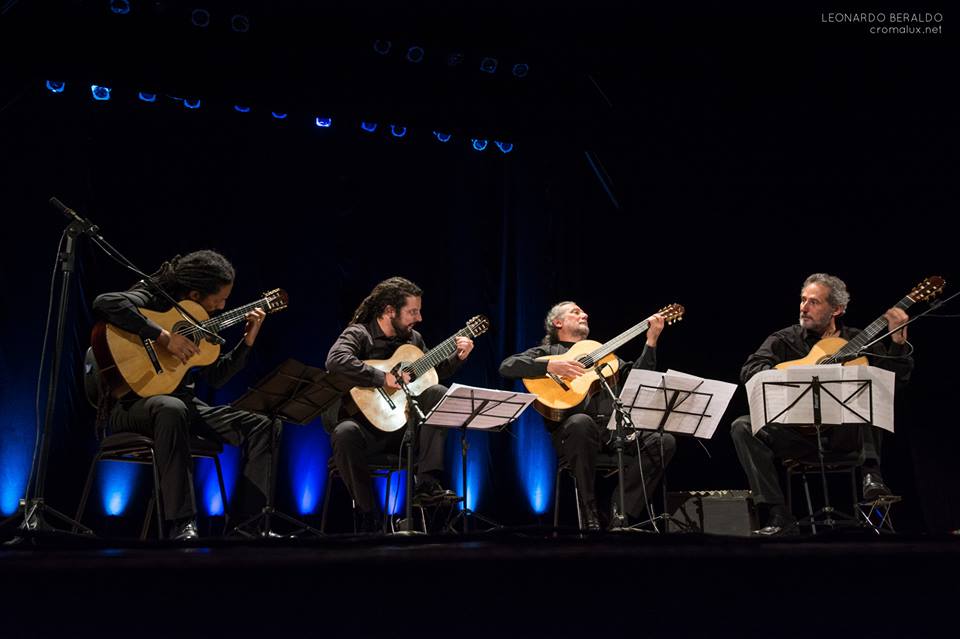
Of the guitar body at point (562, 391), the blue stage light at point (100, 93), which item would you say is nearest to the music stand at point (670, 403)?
the guitar body at point (562, 391)

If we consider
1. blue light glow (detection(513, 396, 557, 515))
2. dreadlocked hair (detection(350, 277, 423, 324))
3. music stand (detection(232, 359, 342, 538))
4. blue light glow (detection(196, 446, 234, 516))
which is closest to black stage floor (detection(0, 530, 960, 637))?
music stand (detection(232, 359, 342, 538))

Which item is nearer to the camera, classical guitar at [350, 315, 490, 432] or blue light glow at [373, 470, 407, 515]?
classical guitar at [350, 315, 490, 432]

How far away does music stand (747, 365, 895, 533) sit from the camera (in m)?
3.90

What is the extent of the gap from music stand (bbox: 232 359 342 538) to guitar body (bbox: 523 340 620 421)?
4.39 feet

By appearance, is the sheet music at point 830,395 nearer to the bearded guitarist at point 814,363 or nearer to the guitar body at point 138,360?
the bearded guitarist at point 814,363

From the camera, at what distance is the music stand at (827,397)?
154 inches

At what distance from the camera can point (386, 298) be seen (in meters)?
4.86

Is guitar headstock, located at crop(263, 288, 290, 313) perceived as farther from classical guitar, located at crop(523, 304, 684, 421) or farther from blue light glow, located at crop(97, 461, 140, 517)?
classical guitar, located at crop(523, 304, 684, 421)

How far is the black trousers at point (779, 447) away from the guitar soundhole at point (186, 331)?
293 cm

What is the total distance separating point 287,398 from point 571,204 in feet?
10.5

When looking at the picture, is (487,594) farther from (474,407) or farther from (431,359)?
(431,359)

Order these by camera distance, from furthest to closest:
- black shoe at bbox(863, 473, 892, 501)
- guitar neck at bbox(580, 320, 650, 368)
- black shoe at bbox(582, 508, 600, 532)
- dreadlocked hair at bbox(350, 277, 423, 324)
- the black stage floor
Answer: guitar neck at bbox(580, 320, 650, 368) → dreadlocked hair at bbox(350, 277, 423, 324) → black shoe at bbox(582, 508, 600, 532) → black shoe at bbox(863, 473, 892, 501) → the black stage floor

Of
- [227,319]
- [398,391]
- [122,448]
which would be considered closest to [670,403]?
[398,391]

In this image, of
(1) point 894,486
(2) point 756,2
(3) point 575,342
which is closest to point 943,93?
(2) point 756,2
